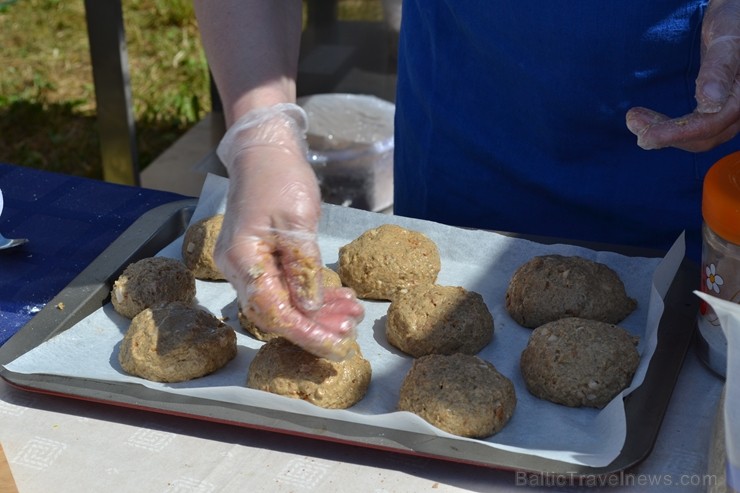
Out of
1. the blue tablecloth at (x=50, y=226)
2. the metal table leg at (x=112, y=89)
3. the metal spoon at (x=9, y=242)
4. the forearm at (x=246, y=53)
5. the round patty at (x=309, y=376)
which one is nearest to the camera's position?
the round patty at (x=309, y=376)

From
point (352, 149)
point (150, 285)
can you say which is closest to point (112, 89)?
point (352, 149)

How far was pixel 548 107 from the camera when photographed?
209cm

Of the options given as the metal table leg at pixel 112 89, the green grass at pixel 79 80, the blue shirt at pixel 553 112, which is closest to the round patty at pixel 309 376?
A: the blue shirt at pixel 553 112

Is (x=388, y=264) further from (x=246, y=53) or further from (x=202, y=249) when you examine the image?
(x=246, y=53)

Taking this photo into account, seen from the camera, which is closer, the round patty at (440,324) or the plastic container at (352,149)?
the round patty at (440,324)

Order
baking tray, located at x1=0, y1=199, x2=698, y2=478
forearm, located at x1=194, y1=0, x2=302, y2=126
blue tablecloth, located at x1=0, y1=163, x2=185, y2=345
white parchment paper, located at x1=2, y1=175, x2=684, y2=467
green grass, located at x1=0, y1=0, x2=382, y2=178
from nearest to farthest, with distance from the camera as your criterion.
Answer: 1. baking tray, located at x1=0, y1=199, x2=698, y2=478
2. white parchment paper, located at x1=2, y1=175, x2=684, y2=467
3. forearm, located at x1=194, y1=0, x2=302, y2=126
4. blue tablecloth, located at x1=0, y1=163, x2=185, y2=345
5. green grass, located at x1=0, y1=0, x2=382, y2=178

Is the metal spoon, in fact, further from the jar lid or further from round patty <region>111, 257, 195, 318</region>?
the jar lid

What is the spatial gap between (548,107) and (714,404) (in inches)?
30.4

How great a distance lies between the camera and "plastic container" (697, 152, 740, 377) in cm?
153

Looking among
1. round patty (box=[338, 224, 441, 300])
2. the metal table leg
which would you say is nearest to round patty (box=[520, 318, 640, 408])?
round patty (box=[338, 224, 441, 300])

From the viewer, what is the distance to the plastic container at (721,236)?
5.02ft

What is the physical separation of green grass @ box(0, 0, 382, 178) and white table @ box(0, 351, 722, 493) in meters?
3.64

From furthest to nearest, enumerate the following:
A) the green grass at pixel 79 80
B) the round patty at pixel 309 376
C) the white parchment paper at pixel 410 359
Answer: the green grass at pixel 79 80, the round patty at pixel 309 376, the white parchment paper at pixel 410 359

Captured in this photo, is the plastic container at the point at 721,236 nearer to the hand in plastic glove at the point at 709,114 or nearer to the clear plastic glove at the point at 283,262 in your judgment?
the hand in plastic glove at the point at 709,114
